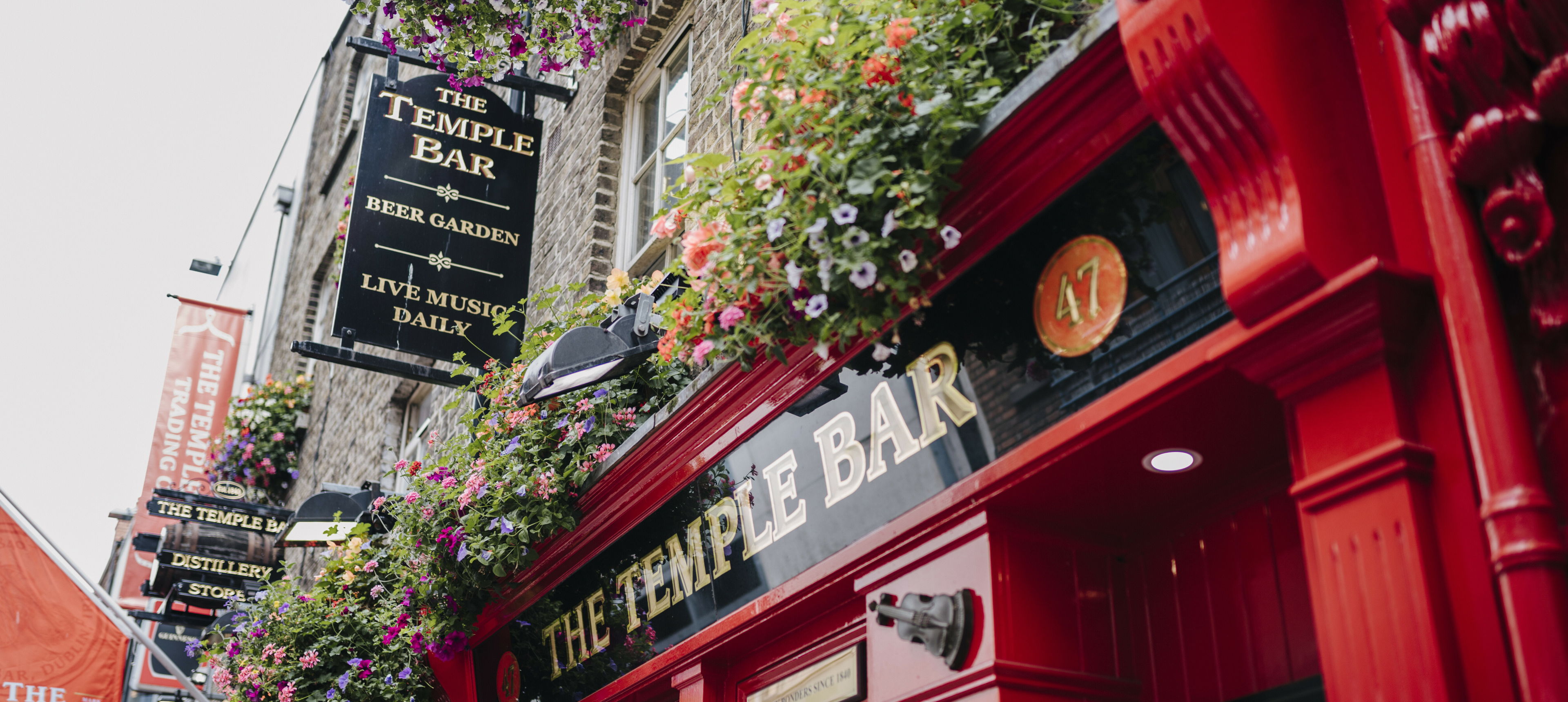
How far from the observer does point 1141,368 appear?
3.50m

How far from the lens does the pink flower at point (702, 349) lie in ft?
14.7

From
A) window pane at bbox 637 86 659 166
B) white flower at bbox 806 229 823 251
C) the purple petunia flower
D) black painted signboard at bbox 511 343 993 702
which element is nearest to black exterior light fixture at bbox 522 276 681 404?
black painted signboard at bbox 511 343 993 702

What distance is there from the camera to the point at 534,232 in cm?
963

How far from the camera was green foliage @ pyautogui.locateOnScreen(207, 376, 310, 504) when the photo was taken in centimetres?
1675

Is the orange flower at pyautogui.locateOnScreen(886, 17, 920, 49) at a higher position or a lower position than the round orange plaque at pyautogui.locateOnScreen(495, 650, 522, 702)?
higher

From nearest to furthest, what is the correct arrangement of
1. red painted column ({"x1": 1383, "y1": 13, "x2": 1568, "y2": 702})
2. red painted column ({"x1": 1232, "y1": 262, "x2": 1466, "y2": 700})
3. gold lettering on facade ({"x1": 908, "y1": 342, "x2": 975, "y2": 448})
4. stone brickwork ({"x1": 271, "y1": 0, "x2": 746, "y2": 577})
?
1. red painted column ({"x1": 1383, "y1": 13, "x2": 1568, "y2": 702})
2. red painted column ({"x1": 1232, "y1": 262, "x2": 1466, "y2": 700})
3. gold lettering on facade ({"x1": 908, "y1": 342, "x2": 975, "y2": 448})
4. stone brickwork ({"x1": 271, "y1": 0, "x2": 746, "y2": 577})

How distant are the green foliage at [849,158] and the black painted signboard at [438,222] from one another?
164 inches

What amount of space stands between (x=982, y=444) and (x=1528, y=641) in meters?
1.76

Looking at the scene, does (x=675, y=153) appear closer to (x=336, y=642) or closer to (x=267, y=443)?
(x=336, y=642)

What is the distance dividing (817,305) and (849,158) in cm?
46

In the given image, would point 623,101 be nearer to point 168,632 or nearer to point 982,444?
point 982,444

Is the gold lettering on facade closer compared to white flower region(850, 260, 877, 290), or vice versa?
white flower region(850, 260, 877, 290)

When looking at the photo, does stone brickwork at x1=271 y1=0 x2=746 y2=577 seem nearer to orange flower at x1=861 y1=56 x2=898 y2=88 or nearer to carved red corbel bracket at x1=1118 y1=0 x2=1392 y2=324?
orange flower at x1=861 y1=56 x2=898 y2=88

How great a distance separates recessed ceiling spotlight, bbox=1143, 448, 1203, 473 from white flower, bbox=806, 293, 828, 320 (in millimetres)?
1037
